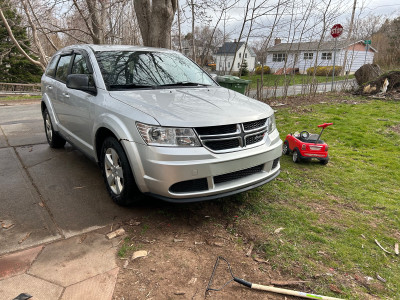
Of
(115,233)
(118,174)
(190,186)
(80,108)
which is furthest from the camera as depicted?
(80,108)

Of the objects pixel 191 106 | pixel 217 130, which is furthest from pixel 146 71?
pixel 217 130

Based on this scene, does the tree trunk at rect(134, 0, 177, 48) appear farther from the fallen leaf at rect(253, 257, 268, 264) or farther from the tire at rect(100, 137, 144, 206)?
the fallen leaf at rect(253, 257, 268, 264)

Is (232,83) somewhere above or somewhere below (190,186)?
above

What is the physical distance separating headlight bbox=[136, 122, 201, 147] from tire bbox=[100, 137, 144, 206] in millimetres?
431

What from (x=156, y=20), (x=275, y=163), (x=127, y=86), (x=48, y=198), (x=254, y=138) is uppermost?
(x=156, y=20)

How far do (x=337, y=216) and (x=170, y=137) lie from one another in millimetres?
2032

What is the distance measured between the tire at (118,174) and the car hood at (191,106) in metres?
0.50

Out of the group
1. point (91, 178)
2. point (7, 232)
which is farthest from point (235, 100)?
point (7, 232)

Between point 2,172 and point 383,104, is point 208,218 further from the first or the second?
point 383,104

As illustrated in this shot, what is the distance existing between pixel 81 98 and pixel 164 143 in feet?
5.45

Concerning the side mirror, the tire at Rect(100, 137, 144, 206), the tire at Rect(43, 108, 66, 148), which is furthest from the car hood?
the tire at Rect(43, 108, 66, 148)

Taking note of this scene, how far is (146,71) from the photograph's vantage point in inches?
148

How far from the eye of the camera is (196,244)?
2.70 meters

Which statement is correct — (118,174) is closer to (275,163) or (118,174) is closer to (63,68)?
(275,163)
